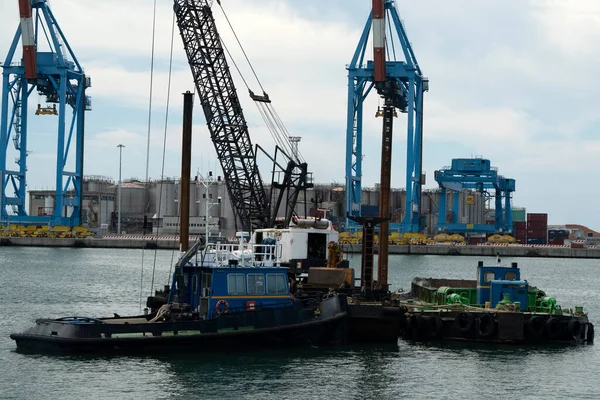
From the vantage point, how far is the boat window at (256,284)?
2756 cm

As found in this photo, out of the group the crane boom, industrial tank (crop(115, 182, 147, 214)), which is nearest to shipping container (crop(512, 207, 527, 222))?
industrial tank (crop(115, 182, 147, 214))

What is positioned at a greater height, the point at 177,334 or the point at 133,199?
the point at 133,199

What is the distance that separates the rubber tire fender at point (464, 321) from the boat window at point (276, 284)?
6287 mm

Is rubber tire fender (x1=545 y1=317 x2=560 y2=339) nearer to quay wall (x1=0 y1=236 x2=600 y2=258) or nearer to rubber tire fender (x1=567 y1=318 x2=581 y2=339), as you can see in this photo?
rubber tire fender (x1=567 y1=318 x2=581 y2=339)

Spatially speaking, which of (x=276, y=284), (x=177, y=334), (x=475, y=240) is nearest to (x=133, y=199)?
(x=475, y=240)

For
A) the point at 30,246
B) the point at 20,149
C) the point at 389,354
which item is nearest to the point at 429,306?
the point at 389,354

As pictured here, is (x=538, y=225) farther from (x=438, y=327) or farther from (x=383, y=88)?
(x=438, y=327)

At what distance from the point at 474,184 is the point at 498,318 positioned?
95191mm

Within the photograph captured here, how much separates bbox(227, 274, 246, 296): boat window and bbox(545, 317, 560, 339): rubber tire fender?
33.1 ft

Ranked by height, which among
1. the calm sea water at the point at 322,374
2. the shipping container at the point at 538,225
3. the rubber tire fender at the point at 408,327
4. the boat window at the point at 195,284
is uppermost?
the shipping container at the point at 538,225

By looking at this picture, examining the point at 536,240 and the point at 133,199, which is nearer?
the point at 536,240

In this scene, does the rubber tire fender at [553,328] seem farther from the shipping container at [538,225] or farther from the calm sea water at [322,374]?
the shipping container at [538,225]

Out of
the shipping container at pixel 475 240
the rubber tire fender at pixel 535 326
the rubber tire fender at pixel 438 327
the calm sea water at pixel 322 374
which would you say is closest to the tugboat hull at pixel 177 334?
the calm sea water at pixel 322 374

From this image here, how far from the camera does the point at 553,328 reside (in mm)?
31266
